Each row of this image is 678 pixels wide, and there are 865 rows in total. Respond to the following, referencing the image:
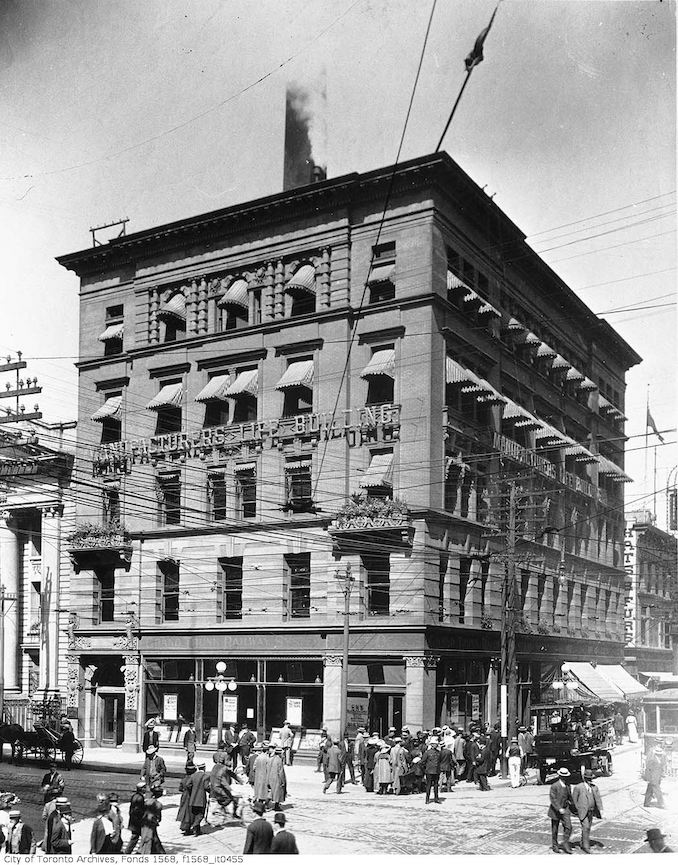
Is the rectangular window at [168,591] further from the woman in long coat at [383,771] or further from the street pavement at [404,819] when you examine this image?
the woman in long coat at [383,771]

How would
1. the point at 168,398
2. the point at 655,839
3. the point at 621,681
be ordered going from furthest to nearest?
the point at 621,681 → the point at 168,398 → the point at 655,839

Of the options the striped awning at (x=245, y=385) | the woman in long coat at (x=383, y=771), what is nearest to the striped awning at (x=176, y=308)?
the striped awning at (x=245, y=385)

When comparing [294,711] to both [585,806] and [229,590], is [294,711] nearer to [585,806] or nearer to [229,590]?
[229,590]

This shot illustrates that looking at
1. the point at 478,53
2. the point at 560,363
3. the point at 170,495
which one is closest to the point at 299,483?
the point at 170,495

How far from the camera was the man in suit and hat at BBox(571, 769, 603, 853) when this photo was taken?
62.5 ft

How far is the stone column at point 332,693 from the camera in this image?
3475cm

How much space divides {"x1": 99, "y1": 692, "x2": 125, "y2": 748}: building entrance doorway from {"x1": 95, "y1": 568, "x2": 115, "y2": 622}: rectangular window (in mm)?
3224

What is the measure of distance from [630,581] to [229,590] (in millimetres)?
23229

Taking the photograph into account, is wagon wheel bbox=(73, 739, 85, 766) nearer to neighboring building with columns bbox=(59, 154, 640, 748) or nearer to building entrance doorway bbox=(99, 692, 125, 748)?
neighboring building with columns bbox=(59, 154, 640, 748)

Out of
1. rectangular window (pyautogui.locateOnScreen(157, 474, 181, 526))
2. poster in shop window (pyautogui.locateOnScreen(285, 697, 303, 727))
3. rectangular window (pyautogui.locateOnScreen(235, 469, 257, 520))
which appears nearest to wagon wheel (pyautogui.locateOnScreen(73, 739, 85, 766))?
poster in shop window (pyautogui.locateOnScreen(285, 697, 303, 727))

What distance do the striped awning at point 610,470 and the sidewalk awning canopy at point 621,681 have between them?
1015 cm

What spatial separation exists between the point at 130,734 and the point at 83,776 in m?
8.50

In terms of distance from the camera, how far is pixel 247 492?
3359 cm

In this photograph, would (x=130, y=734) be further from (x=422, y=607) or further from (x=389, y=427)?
(x=389, y=427)
